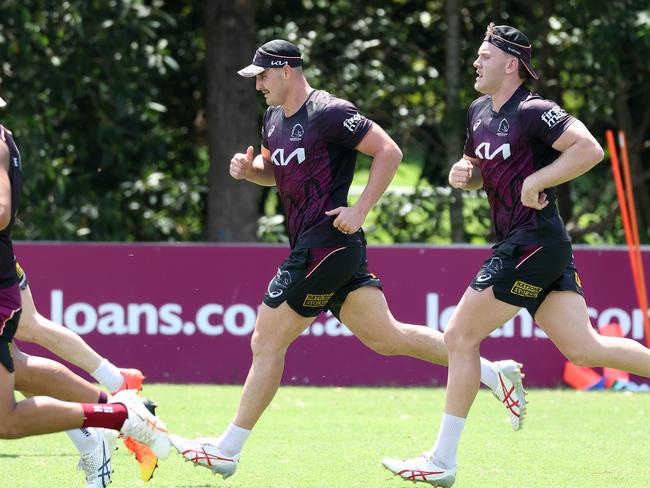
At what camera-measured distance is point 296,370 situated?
36.8 feet

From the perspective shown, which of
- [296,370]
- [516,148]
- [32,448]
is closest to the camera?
[516,148]

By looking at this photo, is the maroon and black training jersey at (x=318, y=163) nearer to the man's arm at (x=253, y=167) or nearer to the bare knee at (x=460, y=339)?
the man's arm at (x=253, y=167)

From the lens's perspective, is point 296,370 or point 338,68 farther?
point 338,68

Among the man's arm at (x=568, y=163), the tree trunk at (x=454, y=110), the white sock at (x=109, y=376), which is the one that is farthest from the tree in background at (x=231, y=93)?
the man's arm at (x=568, y=163)

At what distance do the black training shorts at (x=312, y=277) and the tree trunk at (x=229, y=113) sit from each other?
30.1 ft

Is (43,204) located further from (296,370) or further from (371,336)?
(371,336)

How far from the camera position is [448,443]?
6.29 m

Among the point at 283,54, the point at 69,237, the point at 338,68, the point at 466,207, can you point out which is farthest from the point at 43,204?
the point at 283,54

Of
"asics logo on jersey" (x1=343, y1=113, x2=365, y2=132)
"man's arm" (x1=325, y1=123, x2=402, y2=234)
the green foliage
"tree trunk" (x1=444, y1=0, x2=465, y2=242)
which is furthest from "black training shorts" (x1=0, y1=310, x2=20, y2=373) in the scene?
"tree trunk" (x1=444, y1=0, x2=465, y2=242)

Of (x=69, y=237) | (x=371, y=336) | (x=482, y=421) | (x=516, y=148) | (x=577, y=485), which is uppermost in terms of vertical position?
(x=516, y=148)

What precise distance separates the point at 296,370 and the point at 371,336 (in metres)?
4.50

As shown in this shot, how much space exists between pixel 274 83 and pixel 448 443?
2.01 meters

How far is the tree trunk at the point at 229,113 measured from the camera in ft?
51.5

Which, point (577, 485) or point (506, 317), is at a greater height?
point (506, 317)
